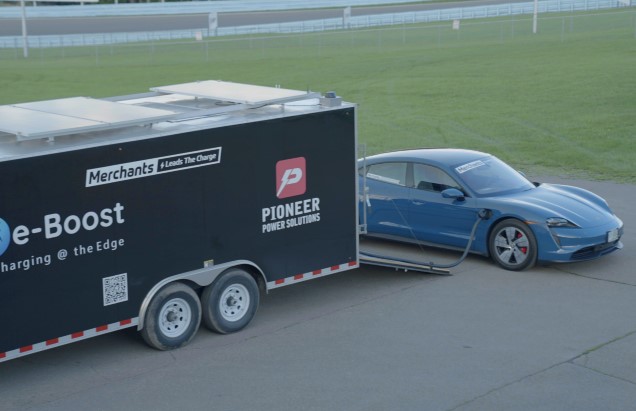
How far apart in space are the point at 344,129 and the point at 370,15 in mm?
53556

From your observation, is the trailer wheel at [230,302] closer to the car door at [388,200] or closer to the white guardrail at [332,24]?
the car door at [388,200]

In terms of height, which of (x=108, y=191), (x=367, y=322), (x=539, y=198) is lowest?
(x=367, y=322)

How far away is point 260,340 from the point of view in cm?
1023

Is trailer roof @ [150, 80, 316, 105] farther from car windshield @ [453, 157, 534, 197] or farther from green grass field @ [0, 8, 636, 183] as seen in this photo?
green grass field @ [0, 8, 636, 183]

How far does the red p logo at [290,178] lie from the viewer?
10547mm

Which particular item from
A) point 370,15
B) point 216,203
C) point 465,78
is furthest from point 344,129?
point 370,15

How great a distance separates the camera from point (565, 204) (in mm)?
12781

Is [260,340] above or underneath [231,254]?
underneath

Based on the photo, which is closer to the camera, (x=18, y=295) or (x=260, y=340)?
(x=18, y=295)

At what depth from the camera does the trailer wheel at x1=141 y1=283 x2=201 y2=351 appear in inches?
381

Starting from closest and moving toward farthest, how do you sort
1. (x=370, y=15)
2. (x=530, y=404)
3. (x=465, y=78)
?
(x=530, y=404), (x=465, y=78), (x=370, y=15)

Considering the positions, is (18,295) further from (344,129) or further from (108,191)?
→ (344,129)

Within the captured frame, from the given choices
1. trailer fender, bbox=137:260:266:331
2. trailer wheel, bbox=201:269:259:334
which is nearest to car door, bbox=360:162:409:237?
trailer fender, bbox=137:260:266:331

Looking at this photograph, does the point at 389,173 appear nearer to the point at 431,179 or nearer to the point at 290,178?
the point at 431,179
